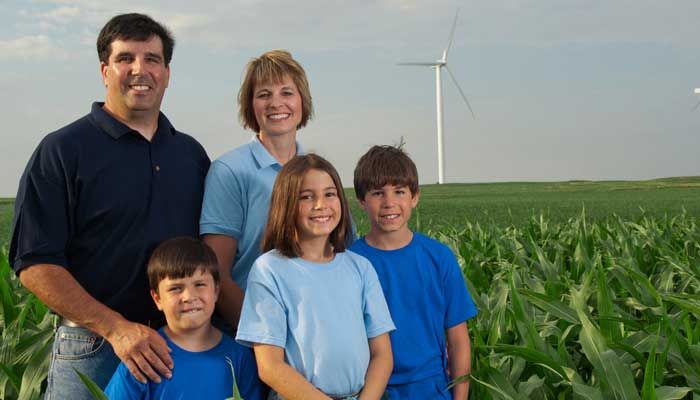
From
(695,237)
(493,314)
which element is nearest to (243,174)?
(493,314)

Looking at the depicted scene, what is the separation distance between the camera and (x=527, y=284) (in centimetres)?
410

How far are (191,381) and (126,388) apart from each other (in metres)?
0.22

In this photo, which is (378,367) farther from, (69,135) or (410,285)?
(69,135)

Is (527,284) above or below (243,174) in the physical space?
below

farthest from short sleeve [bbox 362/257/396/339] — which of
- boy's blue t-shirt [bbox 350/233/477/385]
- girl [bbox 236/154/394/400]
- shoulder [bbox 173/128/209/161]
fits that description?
shoulder [bbox 173/128/209/161]

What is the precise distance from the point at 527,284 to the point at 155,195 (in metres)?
2.11

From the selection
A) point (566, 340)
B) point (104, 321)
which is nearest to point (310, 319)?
point (104, 321)

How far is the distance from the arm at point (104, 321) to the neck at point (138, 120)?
61cm

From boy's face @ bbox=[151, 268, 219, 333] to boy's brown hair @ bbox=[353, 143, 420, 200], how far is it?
65 cm

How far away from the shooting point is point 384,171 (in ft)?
9.09

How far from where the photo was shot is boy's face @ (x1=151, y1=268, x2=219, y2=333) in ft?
8.51

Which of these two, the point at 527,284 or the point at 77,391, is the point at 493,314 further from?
the point at 77,391

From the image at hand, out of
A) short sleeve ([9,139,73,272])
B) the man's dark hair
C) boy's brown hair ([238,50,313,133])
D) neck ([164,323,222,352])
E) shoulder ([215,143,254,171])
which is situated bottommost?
neck ([164,323,222,352])

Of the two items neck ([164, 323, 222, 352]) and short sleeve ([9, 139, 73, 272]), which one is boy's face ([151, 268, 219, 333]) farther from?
short sleeve ([9, 139, 73, 272])
